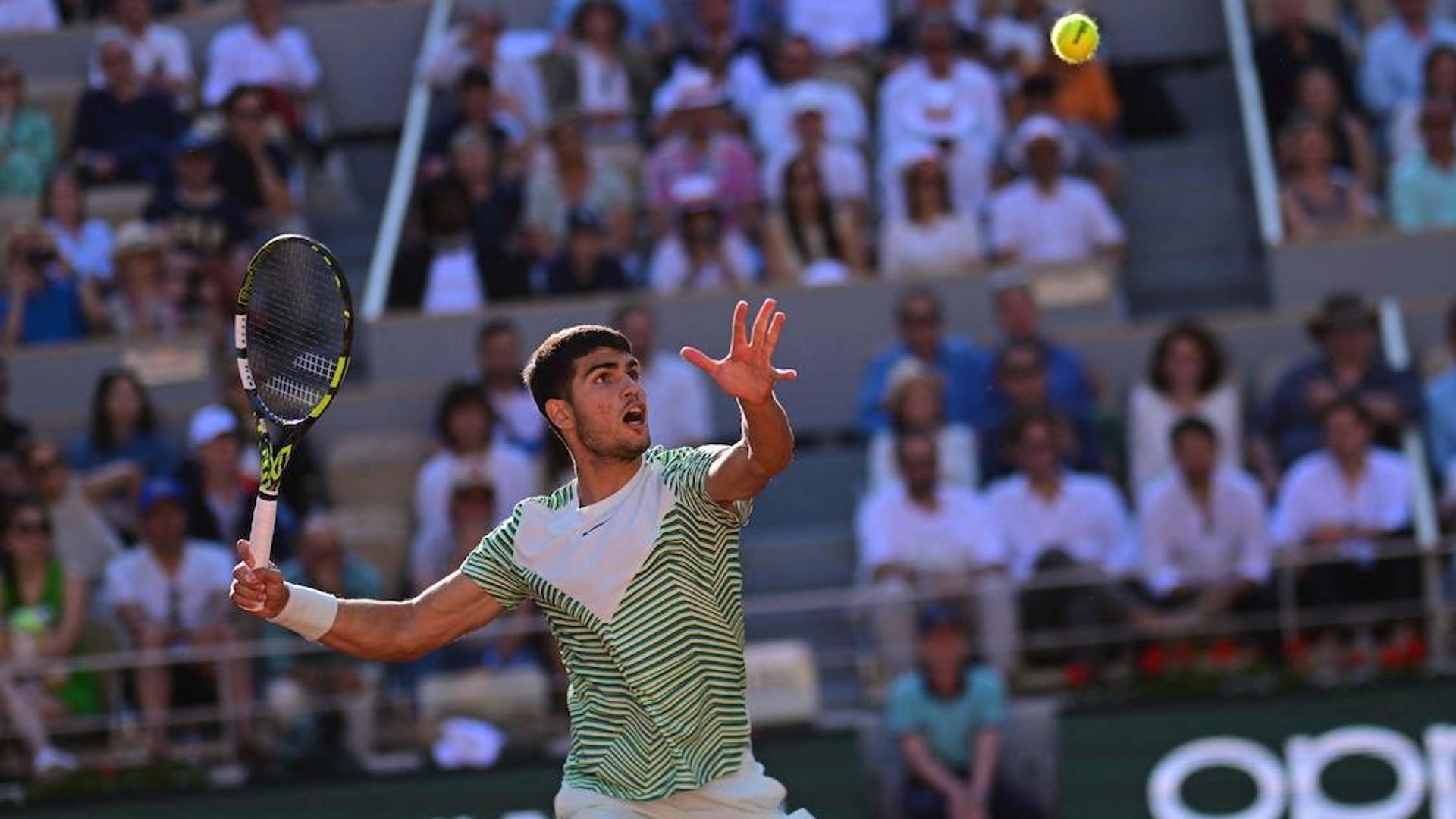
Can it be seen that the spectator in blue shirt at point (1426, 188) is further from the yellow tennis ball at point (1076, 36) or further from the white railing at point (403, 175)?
the white railing at point (403, 175)

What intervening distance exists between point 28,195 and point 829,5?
14.9ft

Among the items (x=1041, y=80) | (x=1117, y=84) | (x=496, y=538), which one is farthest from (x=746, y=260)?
(x=496, y=538)

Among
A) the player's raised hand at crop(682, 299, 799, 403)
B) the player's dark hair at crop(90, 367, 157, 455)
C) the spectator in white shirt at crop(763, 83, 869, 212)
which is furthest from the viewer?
the spectator in white shirt at crop(763, 83, 869, 212)

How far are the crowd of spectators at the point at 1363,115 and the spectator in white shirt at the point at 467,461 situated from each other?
162 inches

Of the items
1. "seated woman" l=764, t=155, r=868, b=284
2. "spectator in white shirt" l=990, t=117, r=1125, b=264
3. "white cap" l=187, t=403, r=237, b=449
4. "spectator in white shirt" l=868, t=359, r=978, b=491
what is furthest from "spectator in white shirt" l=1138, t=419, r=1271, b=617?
"white cap" l=187, t=403, r=237, b=449

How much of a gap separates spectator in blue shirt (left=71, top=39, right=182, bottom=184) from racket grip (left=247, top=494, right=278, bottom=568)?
9.15 m

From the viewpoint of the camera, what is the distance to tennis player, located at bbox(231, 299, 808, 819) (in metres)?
6.53

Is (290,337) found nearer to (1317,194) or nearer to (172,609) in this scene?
(172,609)

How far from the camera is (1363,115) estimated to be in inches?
574

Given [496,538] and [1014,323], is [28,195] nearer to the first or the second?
[1014,323]

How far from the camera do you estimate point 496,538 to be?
679 centimetres

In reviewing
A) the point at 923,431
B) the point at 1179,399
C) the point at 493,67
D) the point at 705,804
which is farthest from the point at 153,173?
the point at 705,804

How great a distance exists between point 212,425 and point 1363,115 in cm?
618

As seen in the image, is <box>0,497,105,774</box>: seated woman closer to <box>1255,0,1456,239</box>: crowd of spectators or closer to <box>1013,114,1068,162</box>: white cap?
<box>1013,114,1068,162</box>: white cap
